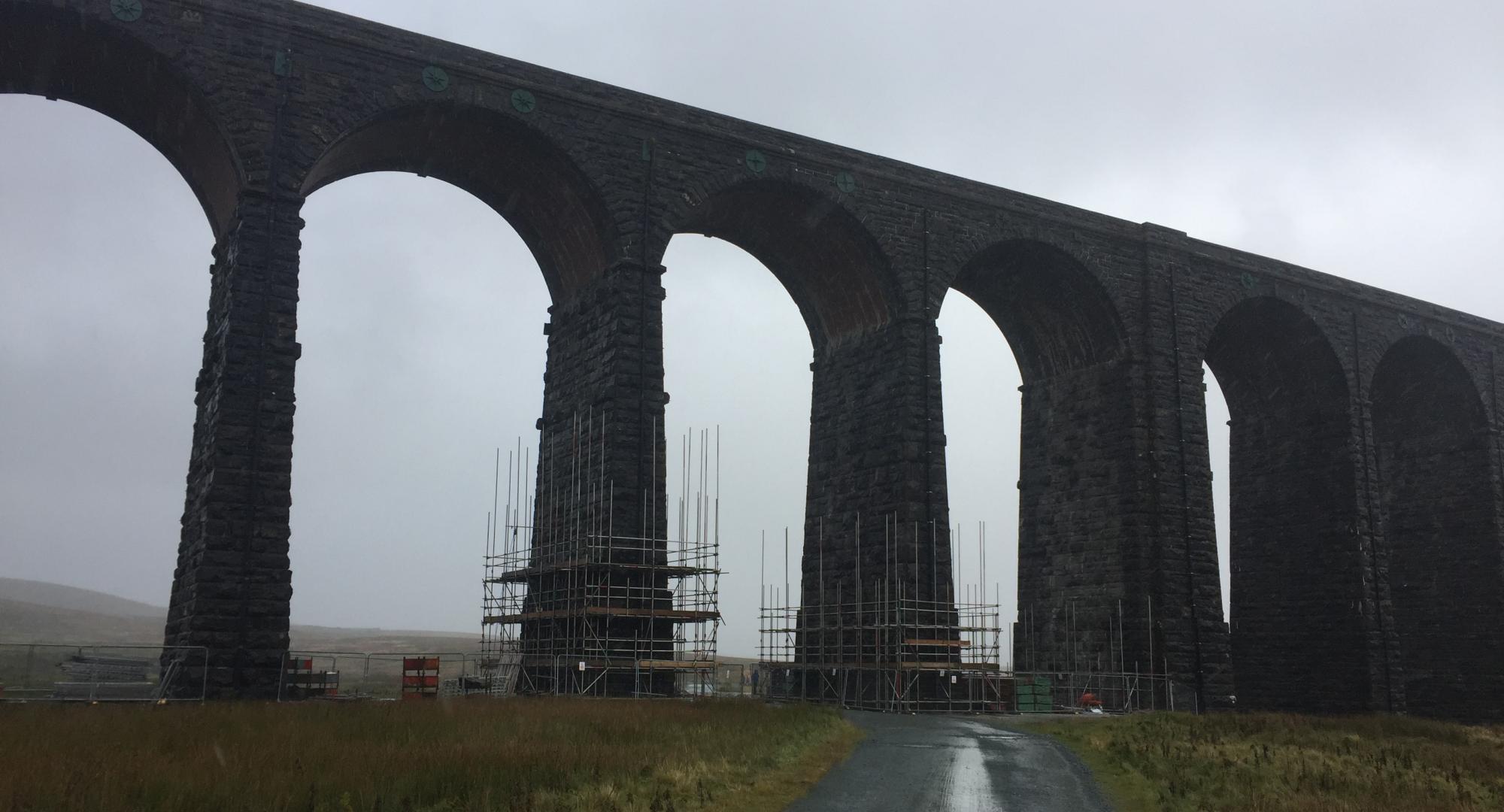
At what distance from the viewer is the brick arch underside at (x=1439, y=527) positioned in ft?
132

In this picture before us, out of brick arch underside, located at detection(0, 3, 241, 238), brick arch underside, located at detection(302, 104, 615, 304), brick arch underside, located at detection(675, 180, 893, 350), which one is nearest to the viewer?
brick arch underside, located at detection(0, 3, 241, 238)

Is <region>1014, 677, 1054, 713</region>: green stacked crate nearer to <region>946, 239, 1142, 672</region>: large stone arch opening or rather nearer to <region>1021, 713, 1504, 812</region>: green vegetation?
<region>946, 239, 1142, 672</region>: large stone arch opening

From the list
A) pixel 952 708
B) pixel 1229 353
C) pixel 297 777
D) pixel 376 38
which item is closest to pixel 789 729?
pixel 297 777

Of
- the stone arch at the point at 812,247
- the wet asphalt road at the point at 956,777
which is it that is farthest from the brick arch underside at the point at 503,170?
the wet asphalt road at the point at 956,777

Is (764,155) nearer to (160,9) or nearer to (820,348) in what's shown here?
(820,348)

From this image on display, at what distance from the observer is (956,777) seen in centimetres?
1440

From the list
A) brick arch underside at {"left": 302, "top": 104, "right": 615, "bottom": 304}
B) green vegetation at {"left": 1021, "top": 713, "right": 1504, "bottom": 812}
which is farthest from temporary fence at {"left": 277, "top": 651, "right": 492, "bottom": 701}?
green vegetation at {"left": 1021, "top": 713, "right": 1504, "bottom": 812}

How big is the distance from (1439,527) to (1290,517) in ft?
26.3

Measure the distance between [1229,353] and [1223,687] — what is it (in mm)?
11525

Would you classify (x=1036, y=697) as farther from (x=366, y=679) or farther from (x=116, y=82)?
(x=116, y=82)

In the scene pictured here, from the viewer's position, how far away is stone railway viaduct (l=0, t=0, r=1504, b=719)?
73.0ft

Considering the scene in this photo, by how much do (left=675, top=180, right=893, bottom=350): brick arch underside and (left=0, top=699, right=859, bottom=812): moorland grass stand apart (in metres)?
13.9

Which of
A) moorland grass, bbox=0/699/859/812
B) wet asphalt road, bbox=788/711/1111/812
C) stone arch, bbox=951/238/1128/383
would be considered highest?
stone arch, bbox=951/238/1128/383

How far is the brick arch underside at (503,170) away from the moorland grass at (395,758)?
1158cm
